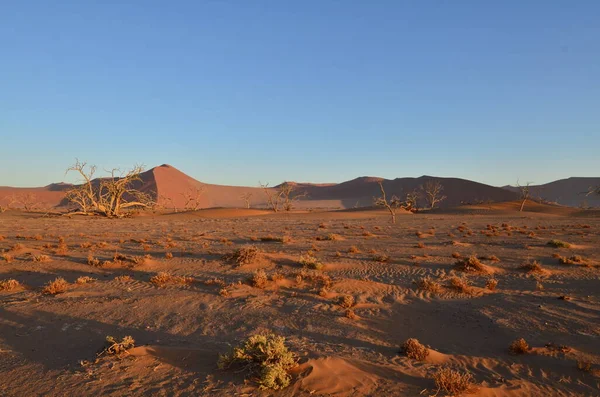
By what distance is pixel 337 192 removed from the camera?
485 ft

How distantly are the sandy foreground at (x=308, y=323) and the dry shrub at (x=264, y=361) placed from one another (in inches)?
4.5

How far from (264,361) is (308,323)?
2.59 m

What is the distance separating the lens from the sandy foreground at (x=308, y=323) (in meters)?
4.98

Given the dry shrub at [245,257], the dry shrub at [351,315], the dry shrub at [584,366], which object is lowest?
the dry shrub at [584,366]

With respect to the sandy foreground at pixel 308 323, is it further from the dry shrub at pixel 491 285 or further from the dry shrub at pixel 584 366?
the dry shrub at pixel 491 285

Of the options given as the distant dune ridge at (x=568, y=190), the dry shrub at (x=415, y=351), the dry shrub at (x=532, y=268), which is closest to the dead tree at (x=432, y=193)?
the distant dune ridge at (x=568, y=190)

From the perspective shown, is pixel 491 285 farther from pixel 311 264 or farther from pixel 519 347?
pixel 311 264

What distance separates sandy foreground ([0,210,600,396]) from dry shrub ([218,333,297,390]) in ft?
0.38

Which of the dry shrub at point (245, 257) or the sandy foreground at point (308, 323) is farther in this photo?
the dry shrub at point (245, 257)

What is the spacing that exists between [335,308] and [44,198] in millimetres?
127417

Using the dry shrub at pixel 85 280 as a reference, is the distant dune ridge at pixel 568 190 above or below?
above

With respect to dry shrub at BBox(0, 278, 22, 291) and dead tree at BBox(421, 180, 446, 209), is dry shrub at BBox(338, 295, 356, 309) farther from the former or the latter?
dead tree at BBox(421, 180, 446, 209)

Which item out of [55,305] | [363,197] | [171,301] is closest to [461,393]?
[171,301]

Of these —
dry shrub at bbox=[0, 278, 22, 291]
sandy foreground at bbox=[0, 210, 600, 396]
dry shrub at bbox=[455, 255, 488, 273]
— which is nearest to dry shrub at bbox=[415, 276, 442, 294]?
sandy foreground at bbox=[0, 210, 600, 396]
